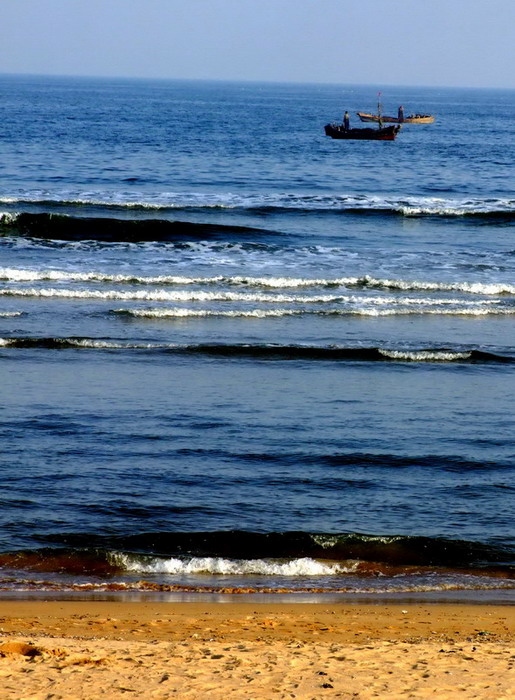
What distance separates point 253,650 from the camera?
721 centimetres

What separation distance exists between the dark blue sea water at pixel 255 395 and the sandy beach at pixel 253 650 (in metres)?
0.74

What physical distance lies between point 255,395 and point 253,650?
7932mm

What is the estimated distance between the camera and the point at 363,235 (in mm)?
31625

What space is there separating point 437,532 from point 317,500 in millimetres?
1400

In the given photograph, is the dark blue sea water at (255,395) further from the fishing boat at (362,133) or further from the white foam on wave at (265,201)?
the fishing boat at (362,133)

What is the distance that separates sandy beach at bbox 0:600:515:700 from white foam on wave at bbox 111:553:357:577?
0.87 metres

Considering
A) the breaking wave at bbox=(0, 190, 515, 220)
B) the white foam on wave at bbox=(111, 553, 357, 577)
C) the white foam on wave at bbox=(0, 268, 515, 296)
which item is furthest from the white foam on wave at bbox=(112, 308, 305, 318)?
the breaking wave at bbox=(0, 190, 515, 220)

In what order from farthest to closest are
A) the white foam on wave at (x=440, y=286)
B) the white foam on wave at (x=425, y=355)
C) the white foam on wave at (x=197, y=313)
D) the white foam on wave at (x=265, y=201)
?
the white foam on wave at (x=265, y=201) < the white foam on wave at (x=440, y=286) < the white foam on wave at (x=197, y=313) < the white foam on wave at (x=425, y=355)

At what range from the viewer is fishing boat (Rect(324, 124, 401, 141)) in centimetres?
7500

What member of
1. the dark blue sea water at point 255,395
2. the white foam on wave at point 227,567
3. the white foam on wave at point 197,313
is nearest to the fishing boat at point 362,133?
the dark blue sea water at point 255,395

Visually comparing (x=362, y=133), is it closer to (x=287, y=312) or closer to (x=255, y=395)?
(x=287, y=312)

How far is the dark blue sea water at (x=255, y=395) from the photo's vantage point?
9766mm

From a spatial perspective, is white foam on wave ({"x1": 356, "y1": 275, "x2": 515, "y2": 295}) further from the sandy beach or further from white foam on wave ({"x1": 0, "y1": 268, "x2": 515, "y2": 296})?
the sandy beach

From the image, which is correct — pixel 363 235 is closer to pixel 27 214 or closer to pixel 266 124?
pixel 27 214
